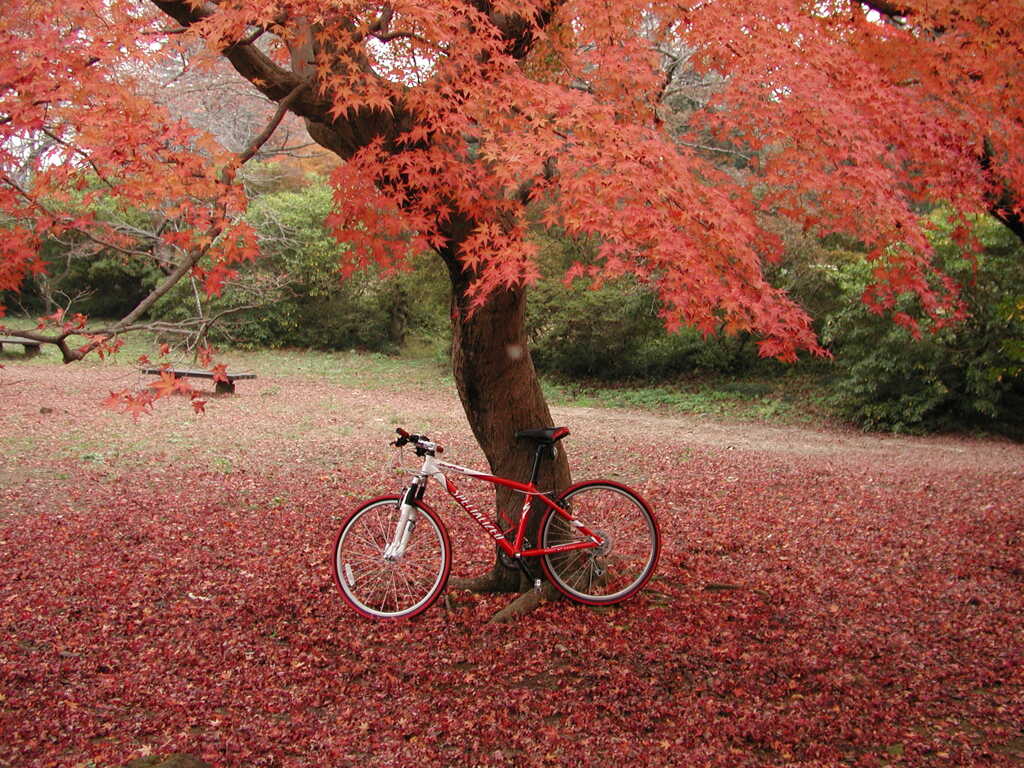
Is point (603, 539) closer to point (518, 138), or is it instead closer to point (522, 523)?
point (522, 523)

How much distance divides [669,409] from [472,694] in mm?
11926

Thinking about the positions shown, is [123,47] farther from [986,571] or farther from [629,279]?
[629,279]

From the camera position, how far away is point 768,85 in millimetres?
4211

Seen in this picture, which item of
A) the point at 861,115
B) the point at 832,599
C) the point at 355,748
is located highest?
the point at 861,115

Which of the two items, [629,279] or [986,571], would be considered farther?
[629,279]

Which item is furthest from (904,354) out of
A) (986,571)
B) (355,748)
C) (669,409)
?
(355,748)

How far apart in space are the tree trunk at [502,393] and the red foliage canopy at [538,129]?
0.72 feet

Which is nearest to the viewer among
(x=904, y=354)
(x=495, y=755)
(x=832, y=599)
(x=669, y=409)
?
(x=495, y=755)

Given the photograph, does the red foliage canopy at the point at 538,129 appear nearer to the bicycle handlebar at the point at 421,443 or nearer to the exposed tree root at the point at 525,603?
the bicycle handlebar at the point at 421,443

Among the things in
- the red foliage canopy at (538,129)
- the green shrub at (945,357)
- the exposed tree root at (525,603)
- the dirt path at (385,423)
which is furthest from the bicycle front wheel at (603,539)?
the green shrub at (945,357)

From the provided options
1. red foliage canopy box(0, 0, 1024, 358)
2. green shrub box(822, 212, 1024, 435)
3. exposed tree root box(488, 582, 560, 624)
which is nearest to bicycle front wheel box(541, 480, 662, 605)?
exposed tree root box(488, 582, 560, 624)

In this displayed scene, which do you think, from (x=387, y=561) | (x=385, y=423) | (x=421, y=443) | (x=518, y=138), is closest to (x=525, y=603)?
(x=387, y=561)

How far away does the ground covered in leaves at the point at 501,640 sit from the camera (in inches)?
119

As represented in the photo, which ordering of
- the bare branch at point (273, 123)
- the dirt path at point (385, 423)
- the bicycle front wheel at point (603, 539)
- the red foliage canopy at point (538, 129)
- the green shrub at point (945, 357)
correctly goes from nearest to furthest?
1. the red foliage canopy at point (538, 129)
2. the bare branch at point (273, 123)
3. the bicycle front wheel at point (603, 539)
4. the dirt path at point (385, 423)
5. the green shrub at point (945, 357)
